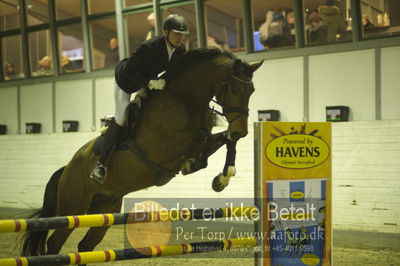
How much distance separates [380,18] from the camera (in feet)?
21.3

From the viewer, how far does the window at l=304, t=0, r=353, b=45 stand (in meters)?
6.79

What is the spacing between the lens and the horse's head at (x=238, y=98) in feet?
11.6

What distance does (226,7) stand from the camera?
25.2 feet

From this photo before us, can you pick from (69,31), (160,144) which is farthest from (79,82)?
(160,144)

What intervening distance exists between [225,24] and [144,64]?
13.6 ft

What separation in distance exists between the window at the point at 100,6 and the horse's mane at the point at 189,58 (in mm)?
5232

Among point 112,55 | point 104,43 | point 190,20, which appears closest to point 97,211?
point 190,20

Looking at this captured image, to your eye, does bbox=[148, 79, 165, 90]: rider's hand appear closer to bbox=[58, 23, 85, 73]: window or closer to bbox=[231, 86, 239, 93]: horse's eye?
bbox=[231, 86, 239, 93]: horse's eye

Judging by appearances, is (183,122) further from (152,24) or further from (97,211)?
(152,24)

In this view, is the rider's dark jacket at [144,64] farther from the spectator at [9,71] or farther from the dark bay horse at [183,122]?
the spectator at [9,71]

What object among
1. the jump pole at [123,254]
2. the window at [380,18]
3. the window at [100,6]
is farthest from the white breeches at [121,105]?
the window at [100,6]

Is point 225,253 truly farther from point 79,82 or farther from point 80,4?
point 80,4

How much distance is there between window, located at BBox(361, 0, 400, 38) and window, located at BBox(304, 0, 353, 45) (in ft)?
0.68

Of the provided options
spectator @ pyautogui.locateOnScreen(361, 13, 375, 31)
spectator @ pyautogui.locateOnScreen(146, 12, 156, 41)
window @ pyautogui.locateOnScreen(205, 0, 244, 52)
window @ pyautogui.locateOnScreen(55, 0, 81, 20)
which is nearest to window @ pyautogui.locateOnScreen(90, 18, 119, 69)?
window @ pyautogui.locateOnScreen(55, 0, 81, 20)
